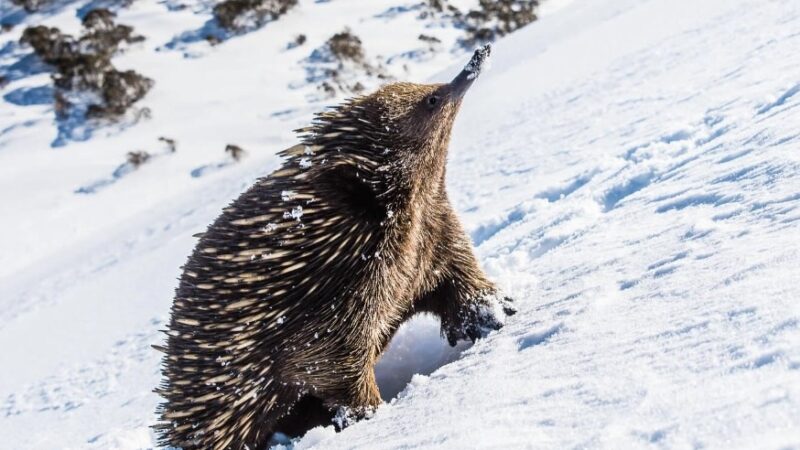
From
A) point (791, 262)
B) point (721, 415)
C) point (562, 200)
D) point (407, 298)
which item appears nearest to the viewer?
point (721, 415)

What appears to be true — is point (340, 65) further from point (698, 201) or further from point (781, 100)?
point (698, 201)

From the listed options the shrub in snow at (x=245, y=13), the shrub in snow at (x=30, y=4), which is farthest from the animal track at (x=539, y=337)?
the shrub in snow at (x=30, y=4)

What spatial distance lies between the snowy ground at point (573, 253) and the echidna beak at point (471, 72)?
1089mm

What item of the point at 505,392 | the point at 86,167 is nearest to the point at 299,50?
the point at 86,167

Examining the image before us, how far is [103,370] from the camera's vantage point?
22.5ft

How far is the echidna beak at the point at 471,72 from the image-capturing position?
3.13 meters

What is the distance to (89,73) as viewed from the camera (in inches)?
803

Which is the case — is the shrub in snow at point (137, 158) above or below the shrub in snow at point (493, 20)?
below

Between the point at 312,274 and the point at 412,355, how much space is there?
49.6 inches

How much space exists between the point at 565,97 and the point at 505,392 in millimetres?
8494

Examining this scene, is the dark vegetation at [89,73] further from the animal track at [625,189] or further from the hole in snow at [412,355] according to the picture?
the hole in snow at [412,355]

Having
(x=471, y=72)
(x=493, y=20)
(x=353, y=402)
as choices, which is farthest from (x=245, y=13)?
(x=353, y=402)

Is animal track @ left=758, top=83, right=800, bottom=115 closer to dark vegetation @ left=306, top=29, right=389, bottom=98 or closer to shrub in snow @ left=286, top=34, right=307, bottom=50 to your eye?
dark vegetation @ left=306, top=29, right=389, bottom=98

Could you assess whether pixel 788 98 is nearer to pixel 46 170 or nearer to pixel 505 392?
pixel 505 392
